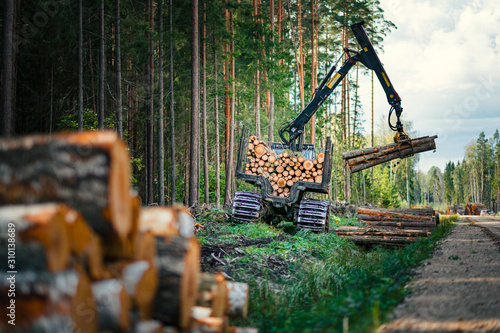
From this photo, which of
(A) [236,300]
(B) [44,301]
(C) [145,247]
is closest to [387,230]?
(A) [236,300]

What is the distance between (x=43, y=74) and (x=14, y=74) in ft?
38.6

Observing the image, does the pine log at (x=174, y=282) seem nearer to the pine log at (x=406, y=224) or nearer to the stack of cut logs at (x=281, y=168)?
the stack of cut logs at (x=281, y=168)

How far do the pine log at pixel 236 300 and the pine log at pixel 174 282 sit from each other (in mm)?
1445

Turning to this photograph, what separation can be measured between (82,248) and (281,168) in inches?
434

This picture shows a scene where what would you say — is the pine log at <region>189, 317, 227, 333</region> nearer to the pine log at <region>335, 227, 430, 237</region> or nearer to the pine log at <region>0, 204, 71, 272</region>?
the pine log at <region>0, 204, 71, 272</region>

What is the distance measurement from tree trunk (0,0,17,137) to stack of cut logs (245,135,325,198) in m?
7.00

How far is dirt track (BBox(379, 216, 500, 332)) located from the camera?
4039mm

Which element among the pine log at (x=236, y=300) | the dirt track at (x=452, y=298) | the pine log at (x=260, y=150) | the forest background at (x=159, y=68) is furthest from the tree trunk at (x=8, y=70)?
the dirt track at (x=452, y=298)

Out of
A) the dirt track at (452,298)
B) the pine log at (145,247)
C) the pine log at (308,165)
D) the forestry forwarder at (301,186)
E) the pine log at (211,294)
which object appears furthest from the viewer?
the pine log at (308,165)

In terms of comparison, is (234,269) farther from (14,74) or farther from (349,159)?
(14,74)

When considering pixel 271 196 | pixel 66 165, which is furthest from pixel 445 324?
pixel 271 196

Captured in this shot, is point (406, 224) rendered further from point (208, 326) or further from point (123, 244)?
point (123, 244)

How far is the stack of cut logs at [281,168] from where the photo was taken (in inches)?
527

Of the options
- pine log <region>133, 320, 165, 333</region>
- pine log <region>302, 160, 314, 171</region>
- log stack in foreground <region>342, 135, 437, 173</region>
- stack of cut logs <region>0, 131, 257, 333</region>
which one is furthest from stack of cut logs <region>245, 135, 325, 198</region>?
pine log <region>133, 320, 165, 333</region>
